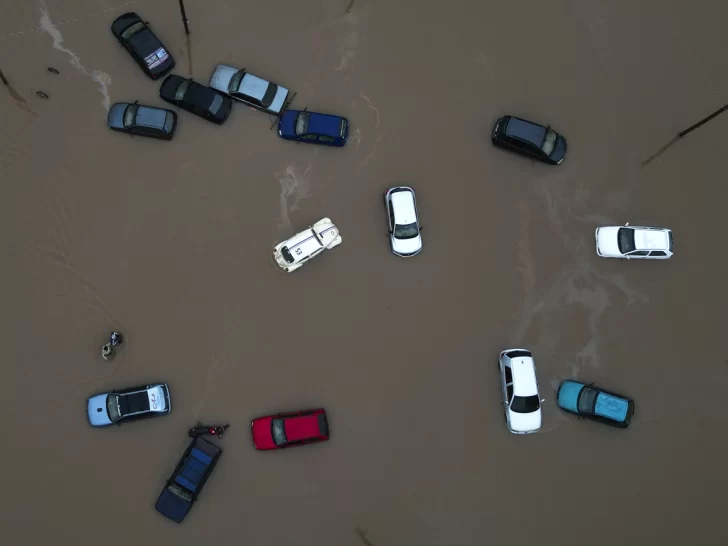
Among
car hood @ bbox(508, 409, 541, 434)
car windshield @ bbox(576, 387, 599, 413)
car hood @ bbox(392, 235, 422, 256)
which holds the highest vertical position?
car hood @ bbox(392, 235, 422, 256)

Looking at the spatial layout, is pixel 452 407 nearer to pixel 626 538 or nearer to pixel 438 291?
pixel 438 291

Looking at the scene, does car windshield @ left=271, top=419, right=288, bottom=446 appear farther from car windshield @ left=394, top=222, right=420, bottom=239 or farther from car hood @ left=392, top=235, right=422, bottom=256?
car windshield @ left=394, top=222, right=420, bottom=239

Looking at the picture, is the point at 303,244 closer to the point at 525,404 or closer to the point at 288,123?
the point at 288,123

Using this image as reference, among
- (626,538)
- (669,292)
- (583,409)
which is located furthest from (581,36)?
(626,538)

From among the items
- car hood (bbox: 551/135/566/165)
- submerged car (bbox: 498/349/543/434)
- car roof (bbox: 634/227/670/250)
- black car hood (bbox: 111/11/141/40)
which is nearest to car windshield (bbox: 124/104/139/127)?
black car hood (bbox: 111/11/141/40)

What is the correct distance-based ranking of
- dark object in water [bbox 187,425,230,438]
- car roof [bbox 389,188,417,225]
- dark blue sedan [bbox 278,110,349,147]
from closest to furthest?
dark object in water [bbox 187,425,230,438], car roof [bbox 389,188,417,225], dark blue sedan [bbox 278,110,349,147]

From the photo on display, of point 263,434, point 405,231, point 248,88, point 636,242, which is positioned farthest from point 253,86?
point 636,242
